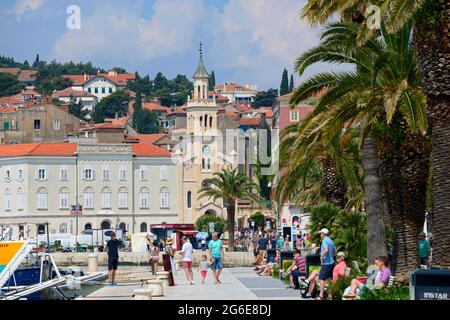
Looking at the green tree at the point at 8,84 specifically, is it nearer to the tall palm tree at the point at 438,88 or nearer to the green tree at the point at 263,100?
the green tree at the point at 263,100

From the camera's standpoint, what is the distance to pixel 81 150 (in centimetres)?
11681

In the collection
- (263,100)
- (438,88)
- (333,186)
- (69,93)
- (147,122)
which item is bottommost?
(333,186)

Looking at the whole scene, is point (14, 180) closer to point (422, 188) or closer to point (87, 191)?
point (87, 191)

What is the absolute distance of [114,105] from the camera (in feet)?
569

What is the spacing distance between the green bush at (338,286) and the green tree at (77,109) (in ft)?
453

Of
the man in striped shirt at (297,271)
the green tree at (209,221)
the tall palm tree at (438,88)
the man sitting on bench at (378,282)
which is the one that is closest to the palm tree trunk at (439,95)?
the tall palm tree at (438,88)

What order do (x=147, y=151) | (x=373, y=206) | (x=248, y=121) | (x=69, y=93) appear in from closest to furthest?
(x=373, y=206), (x=147, y=151), (x=248, y=121), (x=69, y=93)

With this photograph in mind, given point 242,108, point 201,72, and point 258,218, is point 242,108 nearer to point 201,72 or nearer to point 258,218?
point 201,72

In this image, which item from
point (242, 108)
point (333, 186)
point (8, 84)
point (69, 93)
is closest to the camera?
point (333, 186)

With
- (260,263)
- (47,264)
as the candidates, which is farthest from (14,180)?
(47,264)

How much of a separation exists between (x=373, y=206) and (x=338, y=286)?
512cm

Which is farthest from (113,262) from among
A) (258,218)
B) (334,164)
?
(258,218)

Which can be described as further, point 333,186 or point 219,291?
point 333,186
